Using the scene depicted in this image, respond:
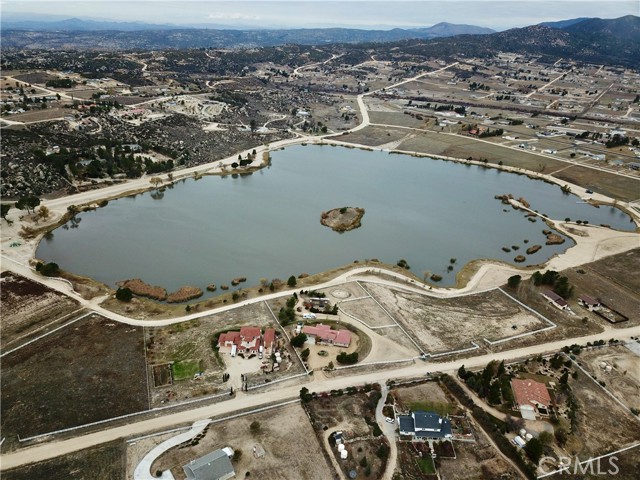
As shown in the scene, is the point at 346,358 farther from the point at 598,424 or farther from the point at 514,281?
the point at 514,281

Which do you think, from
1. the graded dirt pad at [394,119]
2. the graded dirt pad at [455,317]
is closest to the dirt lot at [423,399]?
the graded dirt pad at [455,317]

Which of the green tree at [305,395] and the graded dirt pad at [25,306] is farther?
the graded dirt pad at [25,306]

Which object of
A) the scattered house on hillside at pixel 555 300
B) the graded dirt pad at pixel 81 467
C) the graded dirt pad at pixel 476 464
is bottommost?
the scattered house on hillside at pixel 555 300

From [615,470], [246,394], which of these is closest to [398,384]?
[246,394]

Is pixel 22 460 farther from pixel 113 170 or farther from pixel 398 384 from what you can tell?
pixel 113 170

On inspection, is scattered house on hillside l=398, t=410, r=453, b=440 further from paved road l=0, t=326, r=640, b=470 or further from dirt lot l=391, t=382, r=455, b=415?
paved road l=0, t=326, r=640, b=470

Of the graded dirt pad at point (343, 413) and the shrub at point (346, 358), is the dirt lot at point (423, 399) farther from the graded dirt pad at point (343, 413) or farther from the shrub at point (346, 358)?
the shrub at point (346, 358)

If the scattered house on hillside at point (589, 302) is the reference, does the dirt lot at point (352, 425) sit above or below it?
above
